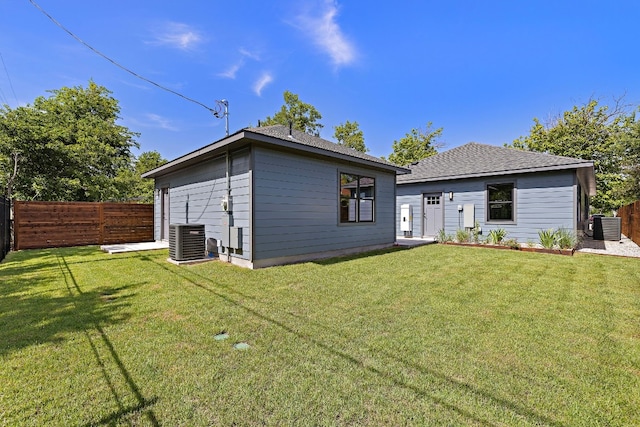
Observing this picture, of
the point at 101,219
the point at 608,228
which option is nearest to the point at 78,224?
the point at 101,219

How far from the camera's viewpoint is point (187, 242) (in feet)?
20.4

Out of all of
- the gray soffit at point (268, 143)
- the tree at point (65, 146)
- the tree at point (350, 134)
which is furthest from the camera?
the tree at point (350, 134)

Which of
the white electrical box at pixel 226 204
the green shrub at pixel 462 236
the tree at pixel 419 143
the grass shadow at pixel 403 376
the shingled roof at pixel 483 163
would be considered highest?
the tree at pixel 419 143

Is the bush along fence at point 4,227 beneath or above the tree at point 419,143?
beneath

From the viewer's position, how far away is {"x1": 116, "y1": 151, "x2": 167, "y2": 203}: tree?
15.5m

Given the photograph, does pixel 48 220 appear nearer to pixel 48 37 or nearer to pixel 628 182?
pixel 48 37

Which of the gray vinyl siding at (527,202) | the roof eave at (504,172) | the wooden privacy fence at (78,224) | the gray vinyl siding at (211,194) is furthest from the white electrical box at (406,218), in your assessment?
the wooden privacy fence at (78,224)

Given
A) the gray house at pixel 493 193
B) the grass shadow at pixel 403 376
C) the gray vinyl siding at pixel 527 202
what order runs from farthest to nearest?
the gray house at pixel 493 193 < the gray vinyl siding at pixel 527 202 < the grass shadow at pixel 403 376

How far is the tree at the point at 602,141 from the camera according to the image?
59.5ft

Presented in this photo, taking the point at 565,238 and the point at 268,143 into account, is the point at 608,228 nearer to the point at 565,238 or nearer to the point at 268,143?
the point at 565,238

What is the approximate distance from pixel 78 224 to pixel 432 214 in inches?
496

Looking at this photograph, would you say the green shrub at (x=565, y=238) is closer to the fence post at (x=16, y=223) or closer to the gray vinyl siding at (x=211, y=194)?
the gray vinyl siding at (x=211, y=194)

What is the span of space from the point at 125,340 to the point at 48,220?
9.03m

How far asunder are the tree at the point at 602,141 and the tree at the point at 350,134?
14.2 metres
